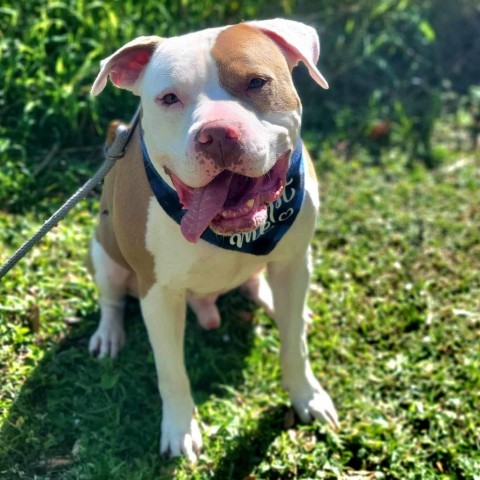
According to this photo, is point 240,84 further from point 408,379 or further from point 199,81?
point 408,379

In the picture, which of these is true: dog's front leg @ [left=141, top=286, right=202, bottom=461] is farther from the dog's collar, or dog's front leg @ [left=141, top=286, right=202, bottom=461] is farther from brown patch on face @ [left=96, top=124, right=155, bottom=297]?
the dog's collar

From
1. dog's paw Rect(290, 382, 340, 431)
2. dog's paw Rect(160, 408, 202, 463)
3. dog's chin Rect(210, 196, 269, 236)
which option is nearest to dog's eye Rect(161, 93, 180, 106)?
dog's chin Rect(210, 196, 269, 236)

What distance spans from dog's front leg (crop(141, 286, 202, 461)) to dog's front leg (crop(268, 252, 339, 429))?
46 cm

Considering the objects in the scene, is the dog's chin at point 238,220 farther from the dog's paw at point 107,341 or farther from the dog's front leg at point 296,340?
the dog's paw at point 107,341

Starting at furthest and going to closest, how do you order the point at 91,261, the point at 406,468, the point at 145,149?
the point at 91,261 < the point at 406,468 < the point at 145,149

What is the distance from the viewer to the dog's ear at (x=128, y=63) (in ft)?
9.36

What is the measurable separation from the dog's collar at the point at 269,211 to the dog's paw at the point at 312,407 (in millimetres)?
905

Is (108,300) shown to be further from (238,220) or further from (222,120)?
(222,120)

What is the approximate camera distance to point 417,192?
527cm

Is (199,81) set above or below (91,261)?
above

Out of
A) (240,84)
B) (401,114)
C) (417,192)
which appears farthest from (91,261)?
(401,114)

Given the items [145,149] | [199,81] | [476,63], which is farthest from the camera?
[476,63]

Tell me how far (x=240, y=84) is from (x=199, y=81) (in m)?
0.14

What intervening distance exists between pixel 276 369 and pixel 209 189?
1.58 meters
